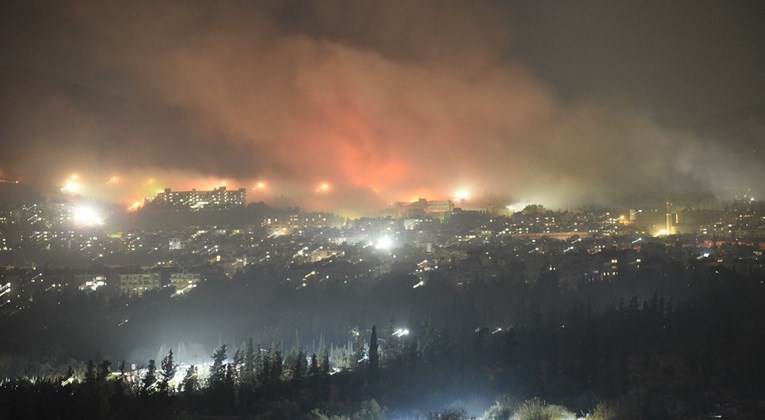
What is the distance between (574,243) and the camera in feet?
99.3

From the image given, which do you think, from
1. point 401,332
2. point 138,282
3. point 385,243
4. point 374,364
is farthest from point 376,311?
point 385,243

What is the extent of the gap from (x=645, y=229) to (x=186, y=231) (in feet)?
55.8

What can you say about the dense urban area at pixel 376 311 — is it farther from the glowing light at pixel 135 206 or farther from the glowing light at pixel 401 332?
the glowing light at pixel 135 206

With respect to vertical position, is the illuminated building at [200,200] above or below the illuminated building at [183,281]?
above

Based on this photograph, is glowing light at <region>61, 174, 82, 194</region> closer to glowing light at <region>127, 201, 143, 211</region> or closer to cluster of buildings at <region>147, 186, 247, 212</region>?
glowing light at <region>127, 201, 143, 211</region>

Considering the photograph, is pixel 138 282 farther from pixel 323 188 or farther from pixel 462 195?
pixel 462 195

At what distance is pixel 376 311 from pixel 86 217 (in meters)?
13.4

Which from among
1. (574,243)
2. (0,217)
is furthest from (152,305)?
(574,243)

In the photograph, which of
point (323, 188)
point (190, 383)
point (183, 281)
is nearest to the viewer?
point (190, 383)

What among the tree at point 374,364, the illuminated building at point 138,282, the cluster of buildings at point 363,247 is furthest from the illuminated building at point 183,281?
the tree at point 374,364

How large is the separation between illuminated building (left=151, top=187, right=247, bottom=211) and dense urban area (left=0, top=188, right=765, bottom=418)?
0.09 meters

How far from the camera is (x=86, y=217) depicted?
31.4 meters

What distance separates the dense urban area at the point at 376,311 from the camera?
1576 centimetres

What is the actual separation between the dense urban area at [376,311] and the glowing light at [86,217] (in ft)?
0.26
